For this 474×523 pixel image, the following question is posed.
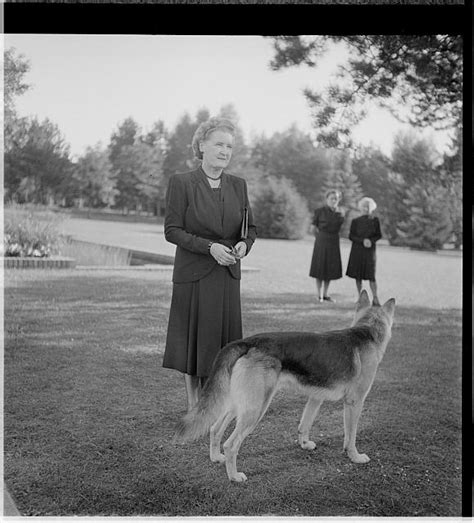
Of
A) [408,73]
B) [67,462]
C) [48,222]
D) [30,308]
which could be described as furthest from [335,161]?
[67,462]

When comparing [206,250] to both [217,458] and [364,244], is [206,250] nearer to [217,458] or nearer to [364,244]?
[364,244]

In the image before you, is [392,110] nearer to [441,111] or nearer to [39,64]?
[441,111]

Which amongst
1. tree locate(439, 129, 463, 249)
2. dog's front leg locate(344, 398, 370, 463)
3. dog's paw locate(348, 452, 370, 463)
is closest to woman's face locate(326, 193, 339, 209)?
tree locate(439, 129, 463, 249)

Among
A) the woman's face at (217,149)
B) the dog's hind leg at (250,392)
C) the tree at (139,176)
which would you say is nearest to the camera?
the dog's hind leg at (250,392)

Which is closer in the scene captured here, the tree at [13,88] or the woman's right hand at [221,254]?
the woman's right hand at [221,254]

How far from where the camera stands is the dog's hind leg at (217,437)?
9.95ft

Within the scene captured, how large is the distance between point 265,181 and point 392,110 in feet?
2.38

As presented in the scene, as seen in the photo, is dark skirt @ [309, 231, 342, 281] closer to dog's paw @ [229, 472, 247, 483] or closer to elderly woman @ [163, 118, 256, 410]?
A: elderly woman @ [163, 118, 256, 410]

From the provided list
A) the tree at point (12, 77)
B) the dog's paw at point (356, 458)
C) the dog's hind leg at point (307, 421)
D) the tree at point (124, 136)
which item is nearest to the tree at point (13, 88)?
the tree at point (12, 77)

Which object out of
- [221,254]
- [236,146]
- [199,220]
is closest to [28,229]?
[199,220]

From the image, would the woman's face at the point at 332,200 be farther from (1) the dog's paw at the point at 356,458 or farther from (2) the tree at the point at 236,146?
(1) the dog's paw at the point at 356,458

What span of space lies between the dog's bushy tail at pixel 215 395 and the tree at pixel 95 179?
102 centimetres

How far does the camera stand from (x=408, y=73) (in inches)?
130

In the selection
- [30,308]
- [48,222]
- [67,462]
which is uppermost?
[48,222]
